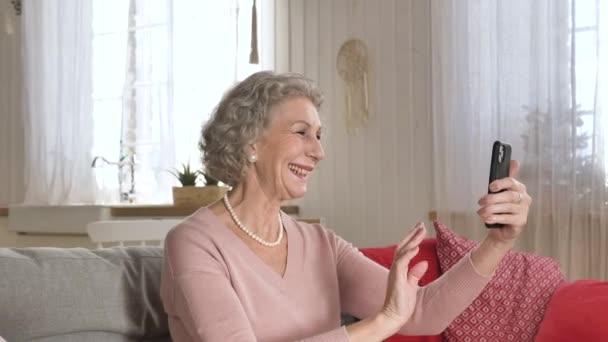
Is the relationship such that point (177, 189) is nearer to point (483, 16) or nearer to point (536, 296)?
point (483, 16)

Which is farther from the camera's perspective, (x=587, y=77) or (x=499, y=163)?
(x=587, y=77)

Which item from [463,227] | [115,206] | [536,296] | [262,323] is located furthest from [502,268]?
[115,206]

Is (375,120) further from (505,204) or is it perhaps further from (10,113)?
(10,113)

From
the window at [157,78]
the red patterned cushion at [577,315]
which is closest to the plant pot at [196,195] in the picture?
the window at [157,78]

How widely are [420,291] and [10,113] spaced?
480cm

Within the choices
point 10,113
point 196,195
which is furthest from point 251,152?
point 10,113

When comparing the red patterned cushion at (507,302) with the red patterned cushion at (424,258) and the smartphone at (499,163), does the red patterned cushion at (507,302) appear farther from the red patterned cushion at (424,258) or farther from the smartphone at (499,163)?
A: the smartphone at (499,163)

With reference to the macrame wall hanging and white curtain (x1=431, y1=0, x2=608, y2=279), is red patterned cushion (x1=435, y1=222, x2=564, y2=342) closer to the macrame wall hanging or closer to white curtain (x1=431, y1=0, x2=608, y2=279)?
white curtain (x1=431, y1=0, x2=608, y2=279)

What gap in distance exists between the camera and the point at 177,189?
4293 millimetres

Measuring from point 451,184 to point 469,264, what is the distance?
2254 mm

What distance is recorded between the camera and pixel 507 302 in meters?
2.30

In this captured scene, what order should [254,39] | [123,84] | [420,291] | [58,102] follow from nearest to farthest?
1. [420,291]
2. [254,39]
3. [123,84]
4. [58,102]

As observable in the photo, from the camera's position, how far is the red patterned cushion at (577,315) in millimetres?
2062

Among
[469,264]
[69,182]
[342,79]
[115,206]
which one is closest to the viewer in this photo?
[469,264]
